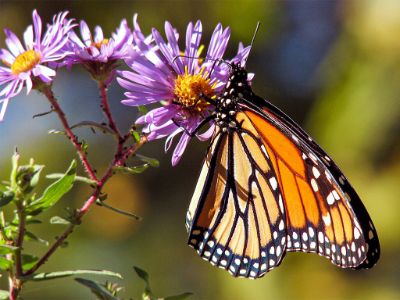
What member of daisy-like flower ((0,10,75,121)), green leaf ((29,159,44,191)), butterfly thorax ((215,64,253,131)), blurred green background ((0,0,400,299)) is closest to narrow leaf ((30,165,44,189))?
green leaf ((29,159,44,191))

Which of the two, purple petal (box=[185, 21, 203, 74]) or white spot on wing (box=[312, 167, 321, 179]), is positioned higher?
purple petal (box=[185, 21, 203, 74])

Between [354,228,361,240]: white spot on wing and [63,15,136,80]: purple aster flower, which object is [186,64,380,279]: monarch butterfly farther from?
[63,15,136,80]: purple aster flower

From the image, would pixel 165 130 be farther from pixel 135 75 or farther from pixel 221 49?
pixel 221 49

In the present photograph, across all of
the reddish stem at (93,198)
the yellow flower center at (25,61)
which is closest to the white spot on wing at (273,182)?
the reddish stem at (93,198)

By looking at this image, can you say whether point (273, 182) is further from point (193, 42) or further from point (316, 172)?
point (193, 42)

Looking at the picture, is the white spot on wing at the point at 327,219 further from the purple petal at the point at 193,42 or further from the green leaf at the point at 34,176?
the green leaf at the point at 34,176

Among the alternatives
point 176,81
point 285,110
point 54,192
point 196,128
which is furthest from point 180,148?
point 285,110
